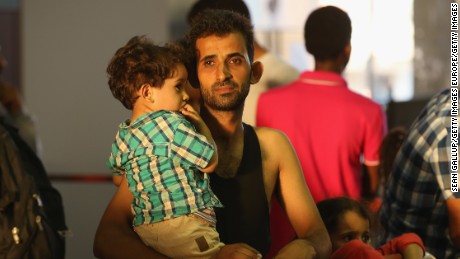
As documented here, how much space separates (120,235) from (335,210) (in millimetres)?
939

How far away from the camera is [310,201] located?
10.1ft

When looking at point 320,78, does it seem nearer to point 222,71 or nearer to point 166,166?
point 222,71

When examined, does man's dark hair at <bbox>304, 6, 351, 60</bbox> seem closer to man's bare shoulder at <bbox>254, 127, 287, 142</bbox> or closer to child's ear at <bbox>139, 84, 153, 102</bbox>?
man's bare shoulder at <bbox>254, 127, 287, 142</bbox>

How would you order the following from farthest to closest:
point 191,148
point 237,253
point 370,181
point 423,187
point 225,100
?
point 370,181 < point 423,187 < point 225,100 < point 191,148 < point 237,253

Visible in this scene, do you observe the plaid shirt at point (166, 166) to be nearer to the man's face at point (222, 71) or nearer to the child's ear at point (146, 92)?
the child's ear at point (146, 92)

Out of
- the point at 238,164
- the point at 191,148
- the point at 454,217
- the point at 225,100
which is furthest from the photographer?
the point at 454,217

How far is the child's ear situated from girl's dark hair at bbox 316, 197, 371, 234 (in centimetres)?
91

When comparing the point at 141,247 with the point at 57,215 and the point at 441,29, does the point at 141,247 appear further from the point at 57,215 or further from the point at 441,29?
the point at 441,29

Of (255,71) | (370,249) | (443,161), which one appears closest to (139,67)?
(255,71)

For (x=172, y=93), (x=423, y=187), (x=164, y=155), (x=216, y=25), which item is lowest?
(x=423, y=187)

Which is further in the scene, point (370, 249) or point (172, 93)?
point (370, 249)

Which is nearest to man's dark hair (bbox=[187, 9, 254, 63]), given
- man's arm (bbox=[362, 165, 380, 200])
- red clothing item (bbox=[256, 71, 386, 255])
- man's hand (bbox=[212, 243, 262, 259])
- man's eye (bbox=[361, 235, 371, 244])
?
man's hand (bbox=[212, 243, 262, 259])

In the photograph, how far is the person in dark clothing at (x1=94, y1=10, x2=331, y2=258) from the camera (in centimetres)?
292

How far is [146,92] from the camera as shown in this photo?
287 cm
